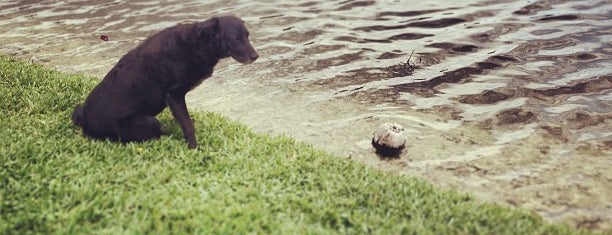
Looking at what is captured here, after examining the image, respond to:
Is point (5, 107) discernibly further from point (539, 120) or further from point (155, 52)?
point (539, 120)

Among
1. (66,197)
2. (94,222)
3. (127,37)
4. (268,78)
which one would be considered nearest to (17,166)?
(66,197)

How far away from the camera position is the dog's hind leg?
454cm

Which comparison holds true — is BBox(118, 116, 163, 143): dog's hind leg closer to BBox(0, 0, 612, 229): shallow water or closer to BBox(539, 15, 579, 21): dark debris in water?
BBox(0, 0, 612, 229): shallow water

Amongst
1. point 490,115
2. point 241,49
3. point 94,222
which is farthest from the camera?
point 490,115

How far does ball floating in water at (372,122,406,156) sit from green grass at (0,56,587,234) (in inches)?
22.0

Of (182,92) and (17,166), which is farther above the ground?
(182,92)

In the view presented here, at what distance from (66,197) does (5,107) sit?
2.49 metres

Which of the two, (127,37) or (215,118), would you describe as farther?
(127,37)

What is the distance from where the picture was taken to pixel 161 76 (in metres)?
4.38

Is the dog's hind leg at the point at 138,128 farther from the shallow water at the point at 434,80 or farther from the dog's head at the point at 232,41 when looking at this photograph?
the shallow water at the point at 434,80

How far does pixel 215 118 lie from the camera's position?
219 inches

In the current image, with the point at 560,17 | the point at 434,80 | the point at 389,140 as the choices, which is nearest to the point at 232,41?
the point at 389,140

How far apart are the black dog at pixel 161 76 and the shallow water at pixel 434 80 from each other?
1.45 meters

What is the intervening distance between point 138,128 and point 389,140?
97.7 inches
